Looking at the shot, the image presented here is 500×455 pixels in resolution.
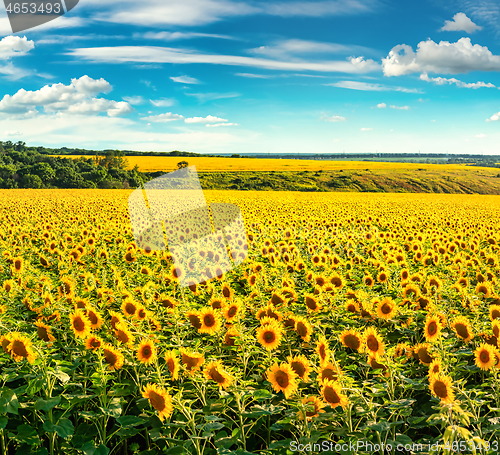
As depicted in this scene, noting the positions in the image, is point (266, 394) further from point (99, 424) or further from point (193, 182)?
point (193, 182)

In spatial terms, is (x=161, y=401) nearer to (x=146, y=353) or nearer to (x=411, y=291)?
(x=146, y=353)

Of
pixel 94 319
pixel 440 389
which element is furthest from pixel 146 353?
pixel 440 389

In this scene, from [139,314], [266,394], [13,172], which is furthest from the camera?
[13,172]

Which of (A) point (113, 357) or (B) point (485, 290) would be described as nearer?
(A) point (113, 357)

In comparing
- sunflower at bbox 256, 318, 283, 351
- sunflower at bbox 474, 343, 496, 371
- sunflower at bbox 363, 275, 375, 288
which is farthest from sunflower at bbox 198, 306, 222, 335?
sunflower at bbox 363, 275, 375, 288

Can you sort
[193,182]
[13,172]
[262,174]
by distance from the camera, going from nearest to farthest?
[193,182], [13,172], [262,174]

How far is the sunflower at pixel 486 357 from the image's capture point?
10.9ft

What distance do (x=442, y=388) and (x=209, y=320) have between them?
2.49m

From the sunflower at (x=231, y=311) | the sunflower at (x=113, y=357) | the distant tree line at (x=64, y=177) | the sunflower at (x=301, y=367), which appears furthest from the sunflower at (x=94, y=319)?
the distant tree line at (x=64, y=177)

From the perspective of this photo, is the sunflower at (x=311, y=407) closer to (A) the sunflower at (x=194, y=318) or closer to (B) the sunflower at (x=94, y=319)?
(A) the sunflower at (x=194, y=318)

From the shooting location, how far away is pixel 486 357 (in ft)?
11.0

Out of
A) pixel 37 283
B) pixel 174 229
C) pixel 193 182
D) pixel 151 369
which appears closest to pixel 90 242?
pixel 174 229

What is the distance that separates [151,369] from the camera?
371cm

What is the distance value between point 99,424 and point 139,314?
1334 mm
